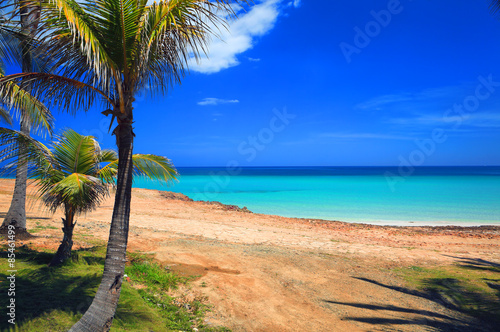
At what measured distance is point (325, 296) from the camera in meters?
6.29

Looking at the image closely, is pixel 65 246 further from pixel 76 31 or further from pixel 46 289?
pixel 76 31

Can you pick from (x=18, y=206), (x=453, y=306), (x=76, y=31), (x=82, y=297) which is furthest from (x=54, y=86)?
(x=453, y=306)

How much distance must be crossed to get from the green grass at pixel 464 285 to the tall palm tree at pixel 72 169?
6832 millimetres

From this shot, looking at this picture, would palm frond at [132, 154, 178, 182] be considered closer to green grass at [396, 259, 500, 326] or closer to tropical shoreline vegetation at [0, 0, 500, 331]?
tropical shoreline vegetation at [0, 0, 500, 331]

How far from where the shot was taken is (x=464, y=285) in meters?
6.93

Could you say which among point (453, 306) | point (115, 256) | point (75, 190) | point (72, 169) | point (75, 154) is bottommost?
point (453, 306)

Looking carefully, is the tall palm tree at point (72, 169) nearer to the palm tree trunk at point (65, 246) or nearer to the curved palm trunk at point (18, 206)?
the palm tree trunk at point (65, 246)

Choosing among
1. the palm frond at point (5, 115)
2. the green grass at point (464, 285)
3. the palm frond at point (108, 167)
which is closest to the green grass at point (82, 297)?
the palm frond at point (108, 167)

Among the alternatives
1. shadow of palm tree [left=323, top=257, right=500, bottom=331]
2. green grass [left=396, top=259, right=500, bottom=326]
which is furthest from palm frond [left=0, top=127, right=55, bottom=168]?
green grass [left=396, top=259, right=500, bottom=326]

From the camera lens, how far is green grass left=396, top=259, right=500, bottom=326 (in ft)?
19.1

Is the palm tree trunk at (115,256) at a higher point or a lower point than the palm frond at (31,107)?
lower

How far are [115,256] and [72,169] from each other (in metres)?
3.24

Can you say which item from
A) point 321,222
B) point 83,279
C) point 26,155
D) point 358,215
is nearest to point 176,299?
point 83,279

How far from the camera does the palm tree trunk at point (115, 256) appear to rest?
3490 mm
